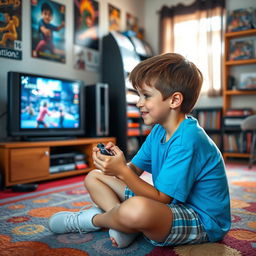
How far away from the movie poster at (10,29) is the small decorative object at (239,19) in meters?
2.37

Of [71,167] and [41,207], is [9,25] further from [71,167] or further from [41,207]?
[41,207]

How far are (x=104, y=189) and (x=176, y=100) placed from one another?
459mm

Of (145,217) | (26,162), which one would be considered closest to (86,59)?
(26,162)

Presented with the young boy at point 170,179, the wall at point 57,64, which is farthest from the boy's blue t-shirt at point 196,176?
the wall at point 57,64

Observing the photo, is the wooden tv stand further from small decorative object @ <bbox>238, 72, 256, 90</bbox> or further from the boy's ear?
small decorative object @ <bbox>238, 72, 256, 90</bbox>

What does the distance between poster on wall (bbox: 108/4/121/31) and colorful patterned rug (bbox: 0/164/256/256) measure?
8.09 ft

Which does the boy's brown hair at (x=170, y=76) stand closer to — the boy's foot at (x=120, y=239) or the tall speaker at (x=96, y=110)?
the boy's foot at (x=120, y=239)

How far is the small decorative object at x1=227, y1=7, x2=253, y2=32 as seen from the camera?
3.44 meters

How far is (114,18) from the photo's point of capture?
11.8 feet

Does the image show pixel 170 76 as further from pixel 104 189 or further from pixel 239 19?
pixel 239 19

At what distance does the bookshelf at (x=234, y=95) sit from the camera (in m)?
3.38

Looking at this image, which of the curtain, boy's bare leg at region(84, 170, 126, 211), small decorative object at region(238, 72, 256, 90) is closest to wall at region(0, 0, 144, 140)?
the curtain

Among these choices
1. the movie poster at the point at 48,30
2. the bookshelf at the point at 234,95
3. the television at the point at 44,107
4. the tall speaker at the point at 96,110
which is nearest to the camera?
the television at the point at 44,107

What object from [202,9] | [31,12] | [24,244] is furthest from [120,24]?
[24,244]
